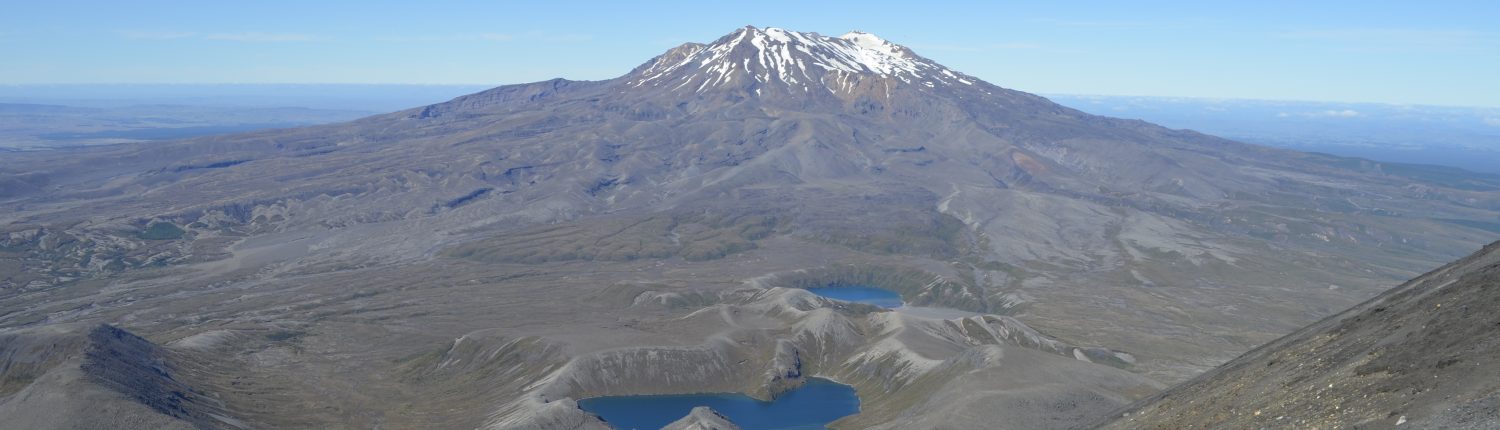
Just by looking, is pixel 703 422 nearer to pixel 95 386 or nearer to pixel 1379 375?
pixel 95 386

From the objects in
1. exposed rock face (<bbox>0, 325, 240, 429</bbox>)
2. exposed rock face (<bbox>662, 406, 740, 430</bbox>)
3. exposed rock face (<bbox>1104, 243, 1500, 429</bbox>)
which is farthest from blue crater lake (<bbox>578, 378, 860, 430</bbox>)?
exposed rock face (<bbox>1104, 243, 1500, 429</bbox>)

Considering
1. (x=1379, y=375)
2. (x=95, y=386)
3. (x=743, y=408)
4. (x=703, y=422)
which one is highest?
(x=1379, y=375)

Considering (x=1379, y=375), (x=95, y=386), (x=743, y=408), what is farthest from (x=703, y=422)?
(x=1379, y=375)

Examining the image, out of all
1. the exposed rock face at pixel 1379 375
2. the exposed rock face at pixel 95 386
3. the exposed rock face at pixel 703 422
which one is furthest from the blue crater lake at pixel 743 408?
the exposed rock face at pixel 1379 375

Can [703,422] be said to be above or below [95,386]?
below

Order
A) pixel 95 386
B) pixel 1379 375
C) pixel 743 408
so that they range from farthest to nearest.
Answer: pixel 743 408 < pixel 95 386 < pixel 1379 375

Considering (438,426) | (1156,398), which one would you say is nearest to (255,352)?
(438,426)

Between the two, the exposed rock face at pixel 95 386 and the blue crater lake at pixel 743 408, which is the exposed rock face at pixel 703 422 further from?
the exposed rock face at pixel 95 386

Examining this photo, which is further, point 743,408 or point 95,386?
point 743,408
